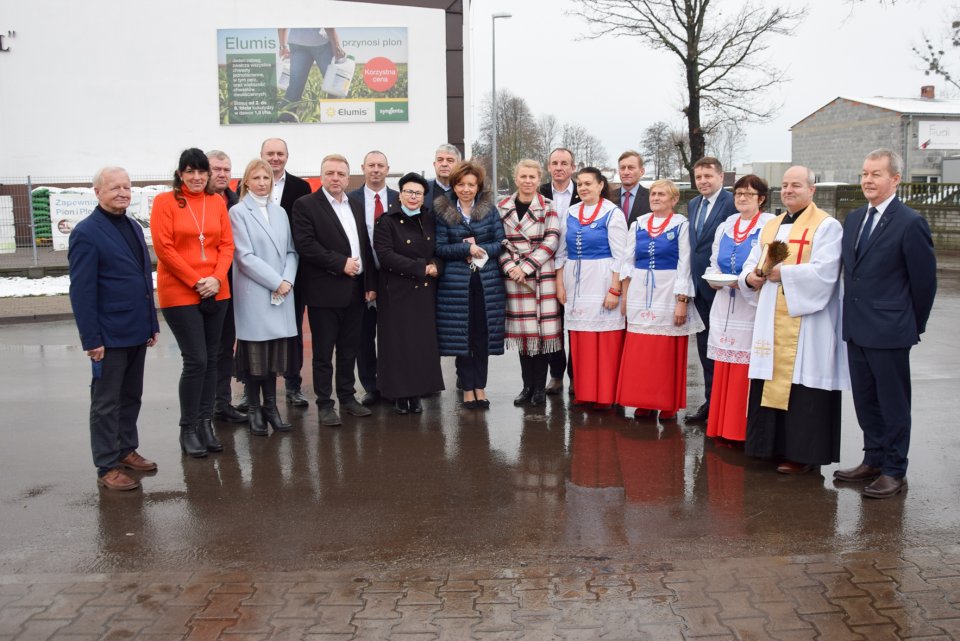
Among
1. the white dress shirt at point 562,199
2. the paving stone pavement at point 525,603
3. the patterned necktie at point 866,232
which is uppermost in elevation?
the white dress shirt at point 562,199

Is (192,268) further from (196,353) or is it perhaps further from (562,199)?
(562,199)

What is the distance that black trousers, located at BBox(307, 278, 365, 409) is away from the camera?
7523mm

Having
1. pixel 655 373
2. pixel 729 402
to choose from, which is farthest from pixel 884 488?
pixel 655 373

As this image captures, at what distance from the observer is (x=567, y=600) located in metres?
4.17

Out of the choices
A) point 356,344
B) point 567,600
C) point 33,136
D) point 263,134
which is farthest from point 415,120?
point 567,600

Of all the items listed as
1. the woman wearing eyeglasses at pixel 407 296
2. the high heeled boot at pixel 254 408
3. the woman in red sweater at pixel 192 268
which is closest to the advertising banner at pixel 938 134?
the woman wearing eyeglasses at pixel 407 296

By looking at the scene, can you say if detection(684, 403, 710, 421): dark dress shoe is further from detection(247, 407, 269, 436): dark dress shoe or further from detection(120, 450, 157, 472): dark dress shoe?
detection(120, 450, 157, 472): dark dress shoe

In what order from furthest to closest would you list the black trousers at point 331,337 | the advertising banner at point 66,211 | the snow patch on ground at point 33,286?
the advertising banner at point 66,211, the snow patch on ground at point 33,286, the black trousers at point 331,337

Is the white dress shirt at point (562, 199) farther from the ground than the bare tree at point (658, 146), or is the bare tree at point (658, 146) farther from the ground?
the bare tree at point (658, 146)

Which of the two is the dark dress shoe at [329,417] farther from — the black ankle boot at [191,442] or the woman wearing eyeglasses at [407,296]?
the black ankle boot at [191,442]

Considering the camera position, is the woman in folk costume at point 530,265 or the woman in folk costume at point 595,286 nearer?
the woman in folk costume at point 595,286

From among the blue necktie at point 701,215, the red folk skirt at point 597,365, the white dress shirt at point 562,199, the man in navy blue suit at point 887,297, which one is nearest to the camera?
the man in navy blue suit at point 887,297

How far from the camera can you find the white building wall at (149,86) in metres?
26.0

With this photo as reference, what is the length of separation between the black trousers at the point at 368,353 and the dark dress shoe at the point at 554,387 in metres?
1.56
